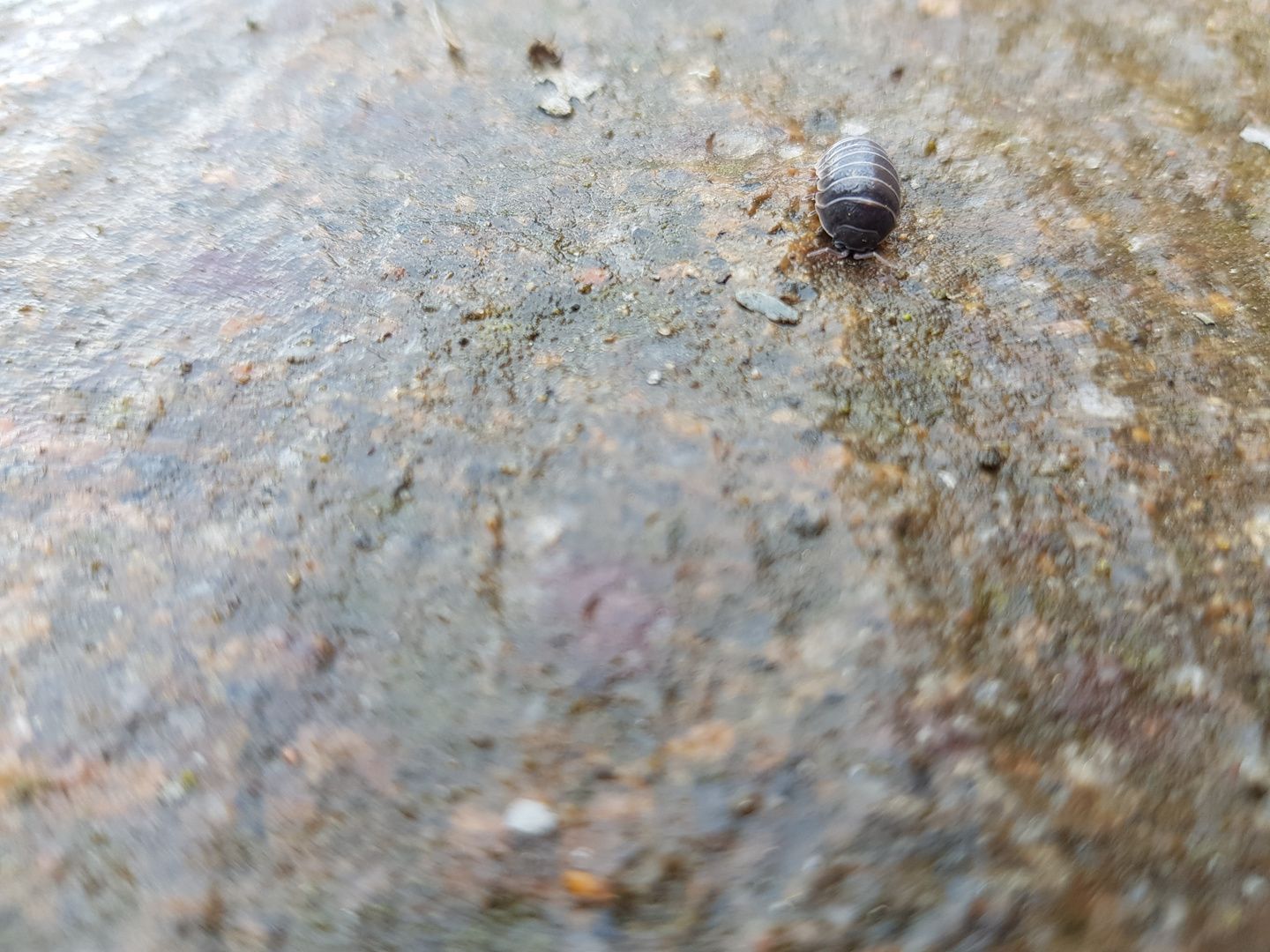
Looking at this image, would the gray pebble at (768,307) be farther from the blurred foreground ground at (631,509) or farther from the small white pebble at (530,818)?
the small white pebble at (530,818)

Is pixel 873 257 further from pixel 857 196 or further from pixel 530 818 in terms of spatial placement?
pixel 530 818

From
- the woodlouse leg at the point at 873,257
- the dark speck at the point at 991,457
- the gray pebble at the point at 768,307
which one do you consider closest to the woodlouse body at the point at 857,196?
the woodlouse leg at the point at 873,257

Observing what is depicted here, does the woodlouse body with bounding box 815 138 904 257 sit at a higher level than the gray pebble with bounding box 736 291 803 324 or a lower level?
higher

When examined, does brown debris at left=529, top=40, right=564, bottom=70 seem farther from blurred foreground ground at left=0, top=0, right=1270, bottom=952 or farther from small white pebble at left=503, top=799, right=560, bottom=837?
small white pebble at left=503, top=799, right=560, bottom=837

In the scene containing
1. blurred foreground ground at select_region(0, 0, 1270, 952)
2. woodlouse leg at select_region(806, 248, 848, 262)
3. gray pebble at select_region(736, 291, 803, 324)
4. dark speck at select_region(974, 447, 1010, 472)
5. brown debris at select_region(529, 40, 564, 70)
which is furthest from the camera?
brown debris at select_region(529, 40, 564, 70)

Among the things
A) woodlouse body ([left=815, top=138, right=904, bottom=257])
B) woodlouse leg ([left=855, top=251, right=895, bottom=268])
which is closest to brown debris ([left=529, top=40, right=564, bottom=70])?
woodlouse body ([left=815, top=138, right=904, bottom=257])

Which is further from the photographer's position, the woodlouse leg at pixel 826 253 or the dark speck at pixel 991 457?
the woodlouse leg at pixel 826 253

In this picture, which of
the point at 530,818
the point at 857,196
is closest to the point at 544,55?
the point at 857,196
